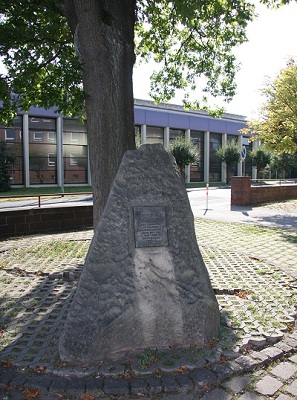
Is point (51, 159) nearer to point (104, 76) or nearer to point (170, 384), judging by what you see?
point (104, 76)

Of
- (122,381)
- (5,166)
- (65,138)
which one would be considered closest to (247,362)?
(122,381)

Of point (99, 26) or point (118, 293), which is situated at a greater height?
point (99, 26)

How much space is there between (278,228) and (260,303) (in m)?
7.07

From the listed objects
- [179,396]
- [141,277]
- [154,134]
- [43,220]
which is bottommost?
[179,396]

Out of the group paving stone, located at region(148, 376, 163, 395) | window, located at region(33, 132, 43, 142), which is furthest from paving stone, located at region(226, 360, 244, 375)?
window, located at region(33, 132, 43, 142)

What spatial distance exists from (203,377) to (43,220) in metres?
8.06

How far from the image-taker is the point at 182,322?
344 centimetres

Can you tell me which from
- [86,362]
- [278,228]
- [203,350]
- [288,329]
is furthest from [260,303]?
[278,228]

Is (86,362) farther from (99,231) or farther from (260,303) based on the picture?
(260,303)

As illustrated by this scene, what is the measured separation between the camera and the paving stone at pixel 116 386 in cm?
279

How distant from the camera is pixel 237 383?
9.67ft

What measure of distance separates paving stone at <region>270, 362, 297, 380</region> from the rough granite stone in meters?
0.65

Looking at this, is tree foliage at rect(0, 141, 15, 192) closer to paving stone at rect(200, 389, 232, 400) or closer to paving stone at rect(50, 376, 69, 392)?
paving stone at rect(50, 376, 69, 392)

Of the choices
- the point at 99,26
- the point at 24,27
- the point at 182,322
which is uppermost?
the point at 24,27
